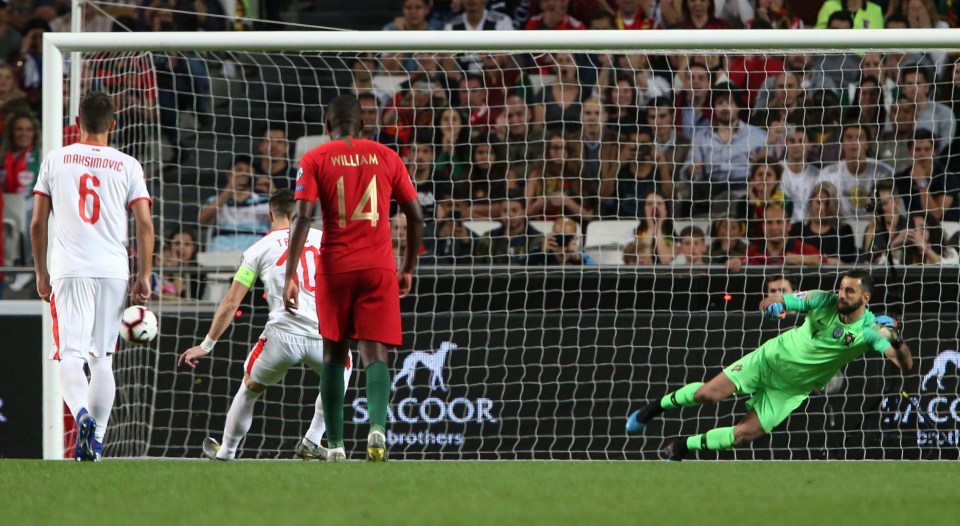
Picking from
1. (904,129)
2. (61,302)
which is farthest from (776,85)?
(61,302)

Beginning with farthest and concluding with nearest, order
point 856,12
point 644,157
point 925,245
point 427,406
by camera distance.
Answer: point 856,12
point 644,157
point 925,245
point 427,406

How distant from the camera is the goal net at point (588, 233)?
9.40m

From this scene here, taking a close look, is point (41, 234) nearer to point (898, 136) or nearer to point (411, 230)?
point (411, 230)

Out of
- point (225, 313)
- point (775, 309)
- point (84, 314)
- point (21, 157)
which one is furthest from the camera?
point (21, 157)

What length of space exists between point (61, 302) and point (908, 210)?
252 inches

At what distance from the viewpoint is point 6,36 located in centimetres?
1275

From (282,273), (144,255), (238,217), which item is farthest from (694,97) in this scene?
(144,255)

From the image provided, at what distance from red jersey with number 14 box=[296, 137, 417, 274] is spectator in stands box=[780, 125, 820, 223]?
4928 mm

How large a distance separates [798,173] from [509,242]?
235cm

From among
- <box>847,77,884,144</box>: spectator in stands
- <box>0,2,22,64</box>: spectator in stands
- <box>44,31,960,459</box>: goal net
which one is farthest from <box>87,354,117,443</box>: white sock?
<box>0,2,22,64</box>: spectator in stands

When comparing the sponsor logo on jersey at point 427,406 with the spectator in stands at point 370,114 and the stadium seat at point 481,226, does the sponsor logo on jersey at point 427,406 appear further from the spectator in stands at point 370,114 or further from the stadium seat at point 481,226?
the spectator in stands at point 370,114

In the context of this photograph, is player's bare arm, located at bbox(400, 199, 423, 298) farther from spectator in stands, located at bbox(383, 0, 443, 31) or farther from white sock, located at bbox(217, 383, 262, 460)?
spectator in stands, located at bbox(383, 0, 443, 31)

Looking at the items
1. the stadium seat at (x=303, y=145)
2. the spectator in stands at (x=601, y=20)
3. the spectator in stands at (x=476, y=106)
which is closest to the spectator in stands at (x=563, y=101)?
the spectator in stands at (x=476, y=106)

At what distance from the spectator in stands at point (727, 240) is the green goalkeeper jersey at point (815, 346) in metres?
1.65
